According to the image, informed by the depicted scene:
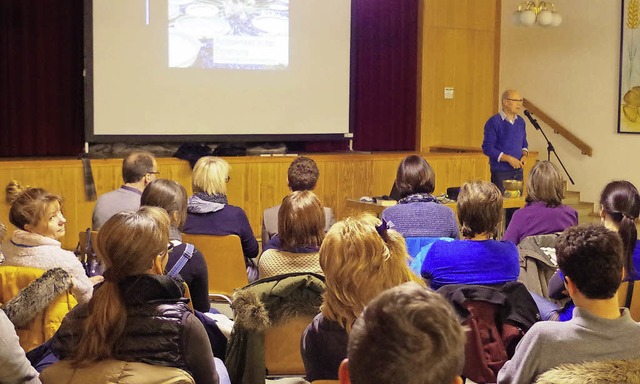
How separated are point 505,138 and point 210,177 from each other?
3774 mm

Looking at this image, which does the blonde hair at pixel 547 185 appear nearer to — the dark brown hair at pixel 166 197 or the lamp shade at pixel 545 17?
the dark brown hair at pixel 166 197

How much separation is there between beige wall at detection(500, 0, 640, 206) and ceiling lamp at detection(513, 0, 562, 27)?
63cm

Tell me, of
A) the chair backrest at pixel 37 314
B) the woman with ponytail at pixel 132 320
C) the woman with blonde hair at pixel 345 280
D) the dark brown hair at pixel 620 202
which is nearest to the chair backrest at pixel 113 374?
the woman with ponytail at pixel 132 320

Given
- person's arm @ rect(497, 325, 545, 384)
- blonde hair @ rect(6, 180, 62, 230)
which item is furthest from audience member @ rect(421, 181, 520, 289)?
blonde hair @ rect(6, 180, 62, 230)

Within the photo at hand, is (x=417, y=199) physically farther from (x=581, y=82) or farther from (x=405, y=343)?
(x=581, y=82)

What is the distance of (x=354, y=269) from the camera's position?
2.24 m

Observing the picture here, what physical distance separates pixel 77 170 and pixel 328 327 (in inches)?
191

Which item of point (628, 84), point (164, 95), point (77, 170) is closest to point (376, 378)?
point (77, 170)

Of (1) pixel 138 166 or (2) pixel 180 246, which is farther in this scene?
(1) pixel 138 166

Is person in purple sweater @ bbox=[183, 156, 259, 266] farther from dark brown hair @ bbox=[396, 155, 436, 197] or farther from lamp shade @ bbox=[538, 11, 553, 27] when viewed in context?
lamp shade @ bbox=[538, 11, 553, 27]

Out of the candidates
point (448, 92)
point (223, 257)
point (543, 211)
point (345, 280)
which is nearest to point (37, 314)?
point (345, 280)

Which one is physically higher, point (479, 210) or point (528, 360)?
point (479, 210)

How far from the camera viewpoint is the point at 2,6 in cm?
729

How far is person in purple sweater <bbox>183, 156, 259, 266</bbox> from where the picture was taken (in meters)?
4.28
